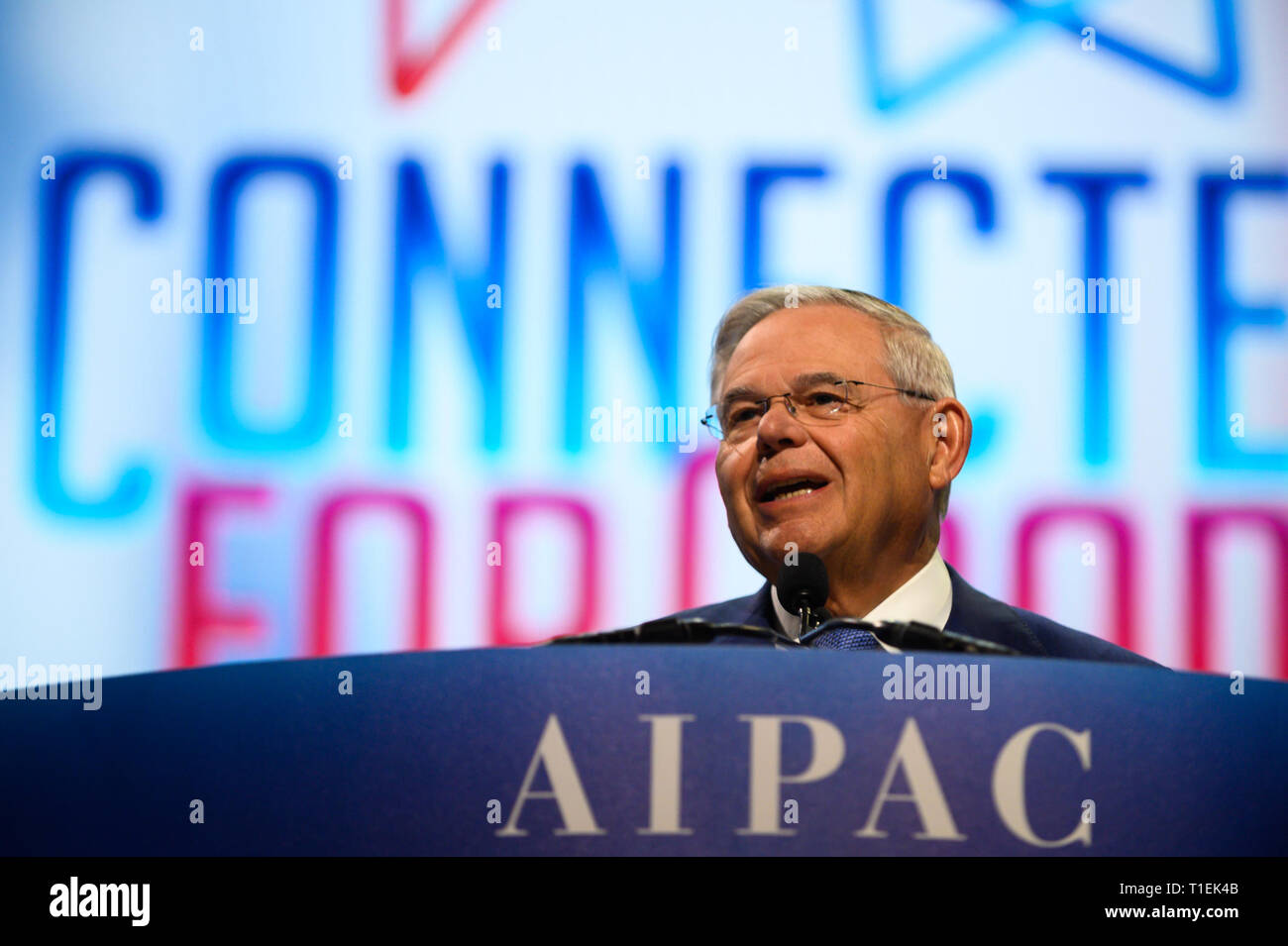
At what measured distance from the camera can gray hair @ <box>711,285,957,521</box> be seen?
88.4 inches

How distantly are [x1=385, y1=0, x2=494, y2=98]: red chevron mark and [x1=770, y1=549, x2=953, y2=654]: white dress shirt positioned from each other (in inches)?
60.5

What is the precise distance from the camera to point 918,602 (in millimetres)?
2199

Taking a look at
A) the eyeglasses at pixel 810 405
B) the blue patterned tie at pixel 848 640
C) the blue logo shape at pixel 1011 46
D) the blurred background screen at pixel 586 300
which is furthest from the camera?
the blue logo shape at pixel 1011 46

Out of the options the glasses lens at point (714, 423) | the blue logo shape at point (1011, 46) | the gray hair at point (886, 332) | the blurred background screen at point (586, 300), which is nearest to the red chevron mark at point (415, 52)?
the blurred background screen at point (586, 300)

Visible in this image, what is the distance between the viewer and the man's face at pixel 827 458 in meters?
2.12

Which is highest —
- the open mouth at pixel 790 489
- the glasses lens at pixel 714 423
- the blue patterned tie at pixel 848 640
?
the glasses lens at pixel 714 423

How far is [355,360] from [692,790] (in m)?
2.12

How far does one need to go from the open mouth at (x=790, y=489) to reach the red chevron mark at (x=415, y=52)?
4.77 feet

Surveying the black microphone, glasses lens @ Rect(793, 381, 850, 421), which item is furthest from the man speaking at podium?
the black microphone

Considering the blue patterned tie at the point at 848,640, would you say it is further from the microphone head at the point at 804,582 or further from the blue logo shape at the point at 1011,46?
the blue logo shape at the point at 1011,46

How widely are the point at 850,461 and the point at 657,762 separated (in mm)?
1152

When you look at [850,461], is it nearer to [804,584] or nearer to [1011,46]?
[804,584]
